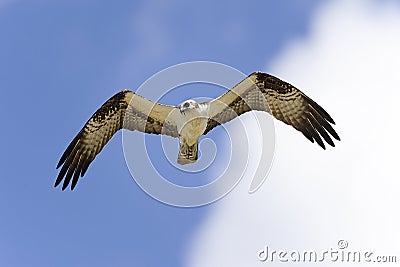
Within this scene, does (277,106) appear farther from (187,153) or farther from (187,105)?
(187,153)

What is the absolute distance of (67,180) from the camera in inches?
547

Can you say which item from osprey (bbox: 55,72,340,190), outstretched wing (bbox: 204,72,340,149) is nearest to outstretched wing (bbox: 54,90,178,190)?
osprey (bbox: 55,72,340,190)

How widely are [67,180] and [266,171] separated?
4.32 metres

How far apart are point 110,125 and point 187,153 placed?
6.69 ft

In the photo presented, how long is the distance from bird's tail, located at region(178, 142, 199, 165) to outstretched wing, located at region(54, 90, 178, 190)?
483 mm

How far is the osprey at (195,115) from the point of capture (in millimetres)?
13250

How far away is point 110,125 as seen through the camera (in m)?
14.1

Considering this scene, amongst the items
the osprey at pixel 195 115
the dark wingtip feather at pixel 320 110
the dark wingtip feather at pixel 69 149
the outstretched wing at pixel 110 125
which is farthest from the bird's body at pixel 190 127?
the dark wingtip feather at pixel 69 149

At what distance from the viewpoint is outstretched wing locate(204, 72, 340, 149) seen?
13430 mm

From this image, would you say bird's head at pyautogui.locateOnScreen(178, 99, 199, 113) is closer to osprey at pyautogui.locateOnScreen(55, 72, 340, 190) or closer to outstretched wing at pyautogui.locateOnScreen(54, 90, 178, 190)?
osprey at pyautogui.locateOnScreen(55, 72, 340, 190)

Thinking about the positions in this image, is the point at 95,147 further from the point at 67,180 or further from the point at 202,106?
the point at 202,106

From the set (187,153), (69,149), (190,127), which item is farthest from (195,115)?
(69,149)

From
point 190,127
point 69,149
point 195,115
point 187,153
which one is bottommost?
point 187,153

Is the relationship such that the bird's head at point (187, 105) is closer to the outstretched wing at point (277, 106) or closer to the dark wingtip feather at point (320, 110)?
the outstretched wing at point (277, 106)
